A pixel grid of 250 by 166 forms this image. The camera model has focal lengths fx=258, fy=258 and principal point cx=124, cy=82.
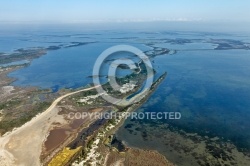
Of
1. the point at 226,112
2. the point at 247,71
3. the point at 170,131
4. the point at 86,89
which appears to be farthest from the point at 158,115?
the point at 247,71

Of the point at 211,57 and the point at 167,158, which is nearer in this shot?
the point at 167,158

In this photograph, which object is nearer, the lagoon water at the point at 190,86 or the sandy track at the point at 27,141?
the sandy track at the point at 27,141

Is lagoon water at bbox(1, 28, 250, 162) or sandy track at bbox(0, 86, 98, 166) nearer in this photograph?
sandy track at bbox(0, 86, 98, 166)

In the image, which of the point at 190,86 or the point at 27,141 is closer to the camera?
the point at 27,141

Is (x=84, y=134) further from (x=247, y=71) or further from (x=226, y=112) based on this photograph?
(x=247, y=71)
